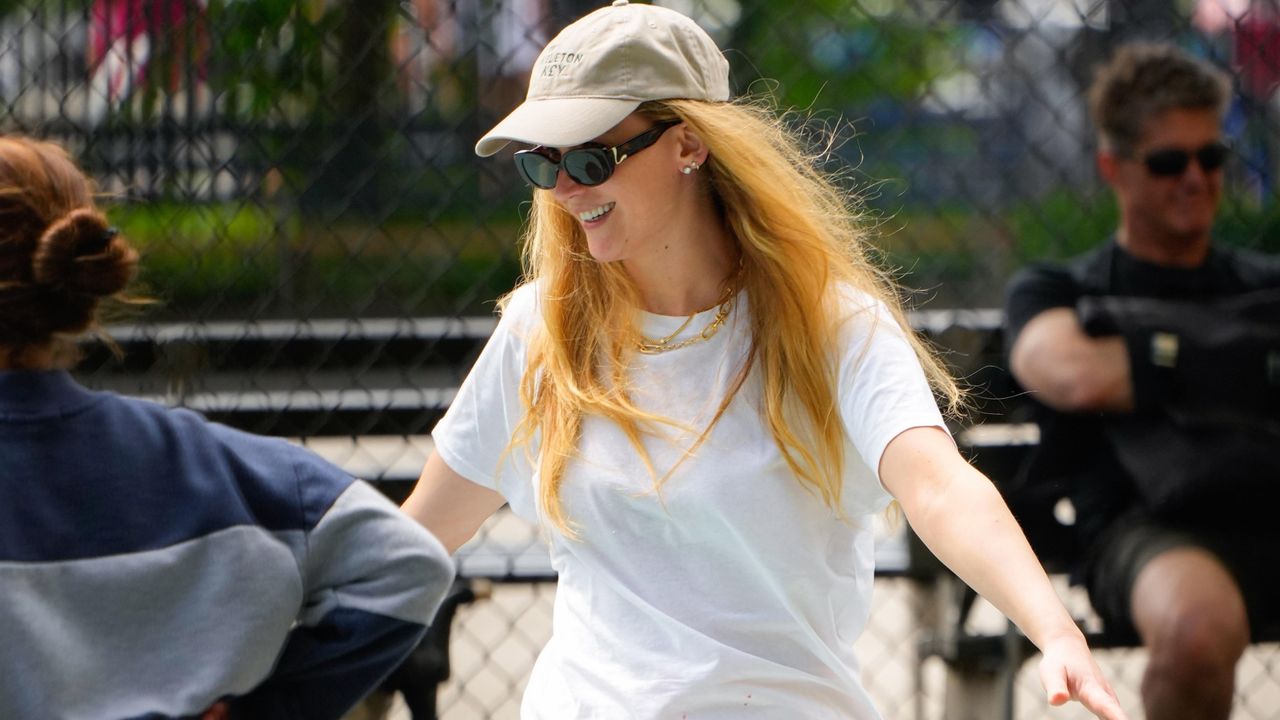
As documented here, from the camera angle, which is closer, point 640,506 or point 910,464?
point 910,464

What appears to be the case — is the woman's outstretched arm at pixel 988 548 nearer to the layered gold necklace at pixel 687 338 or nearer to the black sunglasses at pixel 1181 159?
the layered gold necklace at pixel 687 338

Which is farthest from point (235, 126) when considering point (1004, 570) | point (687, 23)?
point (1004, 570)

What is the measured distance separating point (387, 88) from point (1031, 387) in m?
1.43

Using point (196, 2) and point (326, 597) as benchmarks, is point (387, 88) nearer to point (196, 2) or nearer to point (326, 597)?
point (196, 2)

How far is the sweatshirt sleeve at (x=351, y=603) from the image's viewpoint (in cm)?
137

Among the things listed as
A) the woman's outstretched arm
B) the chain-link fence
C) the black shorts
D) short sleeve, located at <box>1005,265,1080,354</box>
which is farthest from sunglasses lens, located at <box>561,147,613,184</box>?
the black shorts

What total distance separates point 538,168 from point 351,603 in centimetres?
63

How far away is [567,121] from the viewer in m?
1.73

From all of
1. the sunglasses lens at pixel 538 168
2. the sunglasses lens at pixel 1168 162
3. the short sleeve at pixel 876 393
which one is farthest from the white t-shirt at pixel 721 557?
the sunglasses lens at pixel 1168 162

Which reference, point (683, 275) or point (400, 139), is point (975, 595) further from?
point (400, 139)

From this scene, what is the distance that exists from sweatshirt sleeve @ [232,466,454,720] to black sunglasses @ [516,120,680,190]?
527 mm

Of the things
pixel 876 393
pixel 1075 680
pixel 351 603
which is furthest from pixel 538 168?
pixel 1075 680

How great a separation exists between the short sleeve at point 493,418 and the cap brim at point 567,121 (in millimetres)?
271

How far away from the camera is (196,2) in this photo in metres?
3.06
